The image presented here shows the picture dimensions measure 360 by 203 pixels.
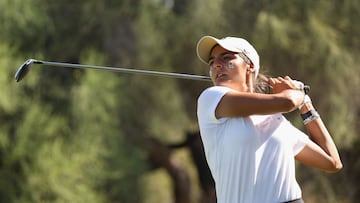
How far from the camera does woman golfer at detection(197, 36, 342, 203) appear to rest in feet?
6.78

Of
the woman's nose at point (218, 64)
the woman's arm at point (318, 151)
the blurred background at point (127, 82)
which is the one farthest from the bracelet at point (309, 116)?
the blurred background at point (127, 82)

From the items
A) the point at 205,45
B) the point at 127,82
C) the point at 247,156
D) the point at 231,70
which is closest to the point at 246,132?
the point at 247,156

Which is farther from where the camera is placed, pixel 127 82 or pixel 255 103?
pixel 127 82

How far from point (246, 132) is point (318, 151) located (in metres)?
0.34

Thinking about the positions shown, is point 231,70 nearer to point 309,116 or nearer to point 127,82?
point 309,116

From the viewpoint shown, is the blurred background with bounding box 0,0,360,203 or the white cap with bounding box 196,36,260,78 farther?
the blurred background with bounding box 0,0,360,203

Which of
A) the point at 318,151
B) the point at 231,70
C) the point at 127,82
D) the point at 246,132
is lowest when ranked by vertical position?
the point at 127,82

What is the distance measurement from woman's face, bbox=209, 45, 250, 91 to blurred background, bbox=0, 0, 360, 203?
541 centimetres

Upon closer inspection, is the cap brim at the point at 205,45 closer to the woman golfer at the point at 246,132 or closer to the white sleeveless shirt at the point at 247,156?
the woman golfer at the point at 246,132

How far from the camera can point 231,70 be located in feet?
7.22

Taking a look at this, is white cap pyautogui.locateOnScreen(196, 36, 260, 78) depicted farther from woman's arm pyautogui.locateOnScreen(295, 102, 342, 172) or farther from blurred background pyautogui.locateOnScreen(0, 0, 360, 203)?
blurred background pyautogui.locateOnScreen(0, 0, 360, 203)

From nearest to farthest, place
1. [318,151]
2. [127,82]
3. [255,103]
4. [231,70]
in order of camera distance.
Result: [255,103], [231,70], [318,151], [127,82]

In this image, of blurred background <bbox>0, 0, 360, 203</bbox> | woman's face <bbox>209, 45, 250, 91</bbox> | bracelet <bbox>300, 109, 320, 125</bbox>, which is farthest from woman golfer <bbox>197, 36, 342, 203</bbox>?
blurred background <bbox>0, 0, 360, 203</bbox>

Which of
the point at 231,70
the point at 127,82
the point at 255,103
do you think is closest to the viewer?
the point at 255,103
